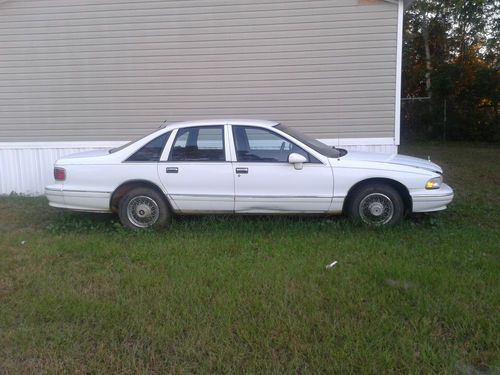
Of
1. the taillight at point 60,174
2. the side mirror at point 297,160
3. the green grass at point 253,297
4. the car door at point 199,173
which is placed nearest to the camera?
the green grass at point 253,297

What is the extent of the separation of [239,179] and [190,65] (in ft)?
10.3

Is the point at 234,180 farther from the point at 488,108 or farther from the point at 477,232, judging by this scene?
the point at 488,108

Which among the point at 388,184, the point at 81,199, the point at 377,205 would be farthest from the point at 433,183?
the point at 81,199

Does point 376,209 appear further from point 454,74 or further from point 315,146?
point 454,74

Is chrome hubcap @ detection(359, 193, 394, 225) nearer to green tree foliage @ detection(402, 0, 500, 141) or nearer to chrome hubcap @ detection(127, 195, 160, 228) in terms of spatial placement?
chrome hubcap @ detection(127, 195, 160, 228)

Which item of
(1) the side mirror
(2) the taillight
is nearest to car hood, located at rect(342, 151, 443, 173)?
(1) the side mirror

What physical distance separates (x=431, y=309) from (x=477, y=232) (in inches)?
97.1

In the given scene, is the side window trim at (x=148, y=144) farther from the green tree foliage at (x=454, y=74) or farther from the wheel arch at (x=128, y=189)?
the green tree foliage at (x=454, y=74)

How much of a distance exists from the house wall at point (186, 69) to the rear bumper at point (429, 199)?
7.70ft

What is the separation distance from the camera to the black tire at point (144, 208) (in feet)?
20.7

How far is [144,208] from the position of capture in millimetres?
6324

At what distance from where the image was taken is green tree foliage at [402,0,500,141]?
17188 mm

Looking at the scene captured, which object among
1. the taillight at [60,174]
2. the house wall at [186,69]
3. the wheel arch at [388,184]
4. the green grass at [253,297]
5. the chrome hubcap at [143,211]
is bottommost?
the green grass at [253,297]

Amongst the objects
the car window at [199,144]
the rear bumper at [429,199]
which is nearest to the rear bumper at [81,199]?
the car window at [199,144]
